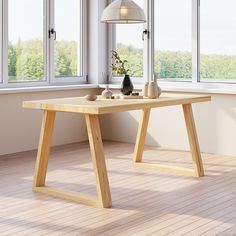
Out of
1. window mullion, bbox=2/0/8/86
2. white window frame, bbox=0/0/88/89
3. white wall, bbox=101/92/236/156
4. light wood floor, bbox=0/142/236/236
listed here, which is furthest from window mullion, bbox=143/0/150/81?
window mullion, bbox=2/0/8/86

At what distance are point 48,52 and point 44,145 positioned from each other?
245 centimetres

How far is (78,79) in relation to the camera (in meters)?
7.03

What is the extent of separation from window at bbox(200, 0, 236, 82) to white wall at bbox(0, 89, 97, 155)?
1696mm

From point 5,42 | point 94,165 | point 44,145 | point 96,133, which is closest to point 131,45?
point 5,42

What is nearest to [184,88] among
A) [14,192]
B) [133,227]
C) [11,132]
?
[11,132]

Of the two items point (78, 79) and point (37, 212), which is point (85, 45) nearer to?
point (78, 79)

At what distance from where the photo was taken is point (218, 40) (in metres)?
6.06

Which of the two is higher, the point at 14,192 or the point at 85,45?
the point at 85,45

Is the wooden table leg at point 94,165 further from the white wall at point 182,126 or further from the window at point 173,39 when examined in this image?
the window at point 173,39

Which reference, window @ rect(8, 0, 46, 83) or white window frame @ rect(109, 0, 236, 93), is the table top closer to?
white window frame @ rect(109, 0, 236, 93)

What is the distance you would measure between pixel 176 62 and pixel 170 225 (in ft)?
10.9

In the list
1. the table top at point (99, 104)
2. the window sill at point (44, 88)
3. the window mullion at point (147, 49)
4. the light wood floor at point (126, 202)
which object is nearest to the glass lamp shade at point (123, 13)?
the table top at point (99, 104)

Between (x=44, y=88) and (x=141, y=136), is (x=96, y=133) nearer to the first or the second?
(x=141, y=136)

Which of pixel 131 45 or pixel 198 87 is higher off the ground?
pixel 131 45
